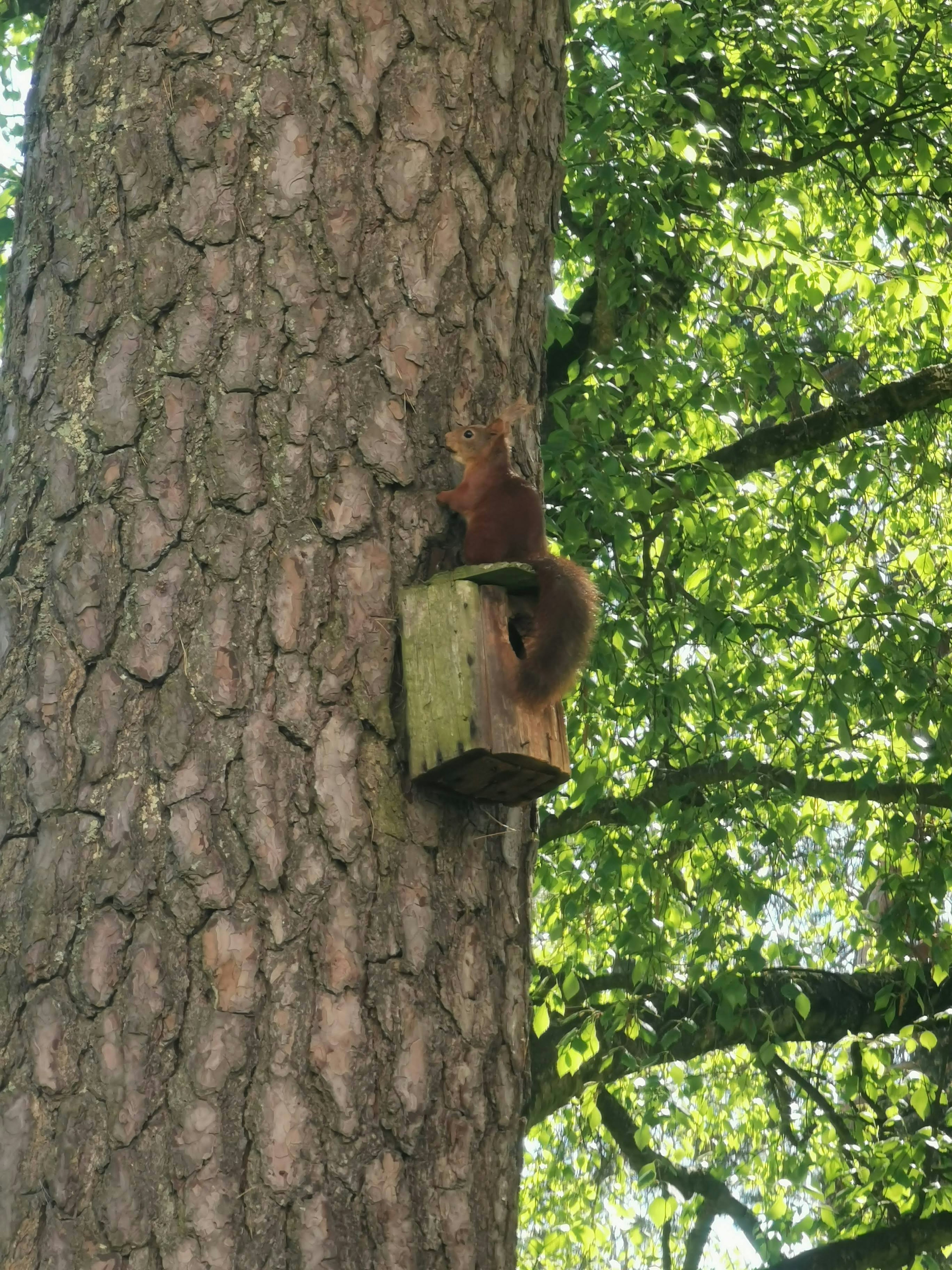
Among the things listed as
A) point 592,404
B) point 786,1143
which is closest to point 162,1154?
point 592,404

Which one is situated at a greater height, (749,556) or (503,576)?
(749,556)

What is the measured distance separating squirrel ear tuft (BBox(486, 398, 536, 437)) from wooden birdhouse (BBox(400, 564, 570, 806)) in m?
0.22

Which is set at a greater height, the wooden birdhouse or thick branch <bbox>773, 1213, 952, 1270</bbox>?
the wooden birdhouse

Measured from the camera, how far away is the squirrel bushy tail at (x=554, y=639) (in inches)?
70.7

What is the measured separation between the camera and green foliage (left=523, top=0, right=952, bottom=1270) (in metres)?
5.21

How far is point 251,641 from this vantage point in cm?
169

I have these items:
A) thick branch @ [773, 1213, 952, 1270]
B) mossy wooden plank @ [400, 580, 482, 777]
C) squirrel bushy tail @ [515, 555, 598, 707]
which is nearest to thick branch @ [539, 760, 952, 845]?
thick branch @ [773, 1213, 952, 1270]

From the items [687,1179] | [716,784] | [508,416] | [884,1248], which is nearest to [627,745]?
[716,784]

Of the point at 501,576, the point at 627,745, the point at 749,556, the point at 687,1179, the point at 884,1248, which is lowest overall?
the point at 884,1248

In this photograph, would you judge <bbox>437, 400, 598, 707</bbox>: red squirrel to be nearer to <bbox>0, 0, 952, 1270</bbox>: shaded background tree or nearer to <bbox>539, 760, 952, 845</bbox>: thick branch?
<bbox>0, 0, 952, 1270</bbox>: shaded background tree

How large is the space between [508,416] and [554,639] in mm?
370

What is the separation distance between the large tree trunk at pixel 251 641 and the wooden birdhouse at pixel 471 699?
4 cm

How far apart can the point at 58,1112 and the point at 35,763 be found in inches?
16.4

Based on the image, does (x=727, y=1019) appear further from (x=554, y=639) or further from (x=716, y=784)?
(x=554, y=639)
